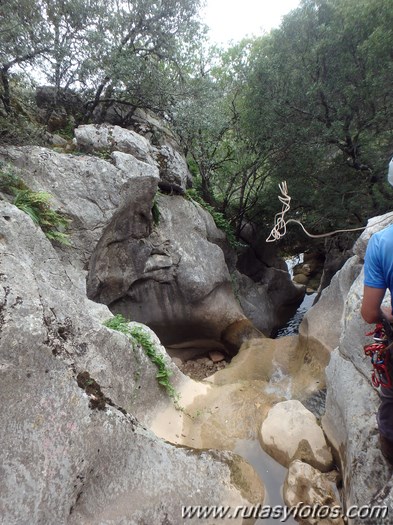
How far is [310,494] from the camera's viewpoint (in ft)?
14.4

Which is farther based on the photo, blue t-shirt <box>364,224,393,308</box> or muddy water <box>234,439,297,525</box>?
muddy water <box>234,439,297,525</box>

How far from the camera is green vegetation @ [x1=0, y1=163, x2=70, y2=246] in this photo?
254 inches

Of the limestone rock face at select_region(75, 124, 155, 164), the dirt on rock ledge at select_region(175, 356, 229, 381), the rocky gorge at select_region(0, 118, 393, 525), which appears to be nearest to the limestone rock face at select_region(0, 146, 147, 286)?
the rocky gorge at select_region(0, 118, 393, 525)

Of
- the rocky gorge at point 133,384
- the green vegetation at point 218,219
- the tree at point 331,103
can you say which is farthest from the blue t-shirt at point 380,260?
the green vegetation at point 218,219

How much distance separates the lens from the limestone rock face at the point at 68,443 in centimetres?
345

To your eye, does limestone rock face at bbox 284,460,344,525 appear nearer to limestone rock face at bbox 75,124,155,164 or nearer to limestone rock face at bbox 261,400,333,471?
limestone rock face at bbox 261,400,333,471

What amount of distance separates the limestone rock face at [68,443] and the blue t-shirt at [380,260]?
350cm

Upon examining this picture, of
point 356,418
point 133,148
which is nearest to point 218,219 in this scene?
point 133,148

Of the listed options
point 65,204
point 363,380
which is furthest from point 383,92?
point 65,204

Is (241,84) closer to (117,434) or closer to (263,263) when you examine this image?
(263,263)

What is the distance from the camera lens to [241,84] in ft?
49.4

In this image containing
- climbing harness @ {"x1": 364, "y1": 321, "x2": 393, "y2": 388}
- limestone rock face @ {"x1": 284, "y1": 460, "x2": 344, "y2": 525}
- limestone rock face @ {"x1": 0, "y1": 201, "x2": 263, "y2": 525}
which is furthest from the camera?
limestone rock face @ {"x1": 284, "y1": 460, "x2": 344, "y2": 525}

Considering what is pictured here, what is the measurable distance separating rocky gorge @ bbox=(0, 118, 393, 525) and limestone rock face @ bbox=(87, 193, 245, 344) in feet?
0.20

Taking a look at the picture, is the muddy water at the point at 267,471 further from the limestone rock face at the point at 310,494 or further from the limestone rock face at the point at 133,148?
the limestone rock face at the point at 133,148
